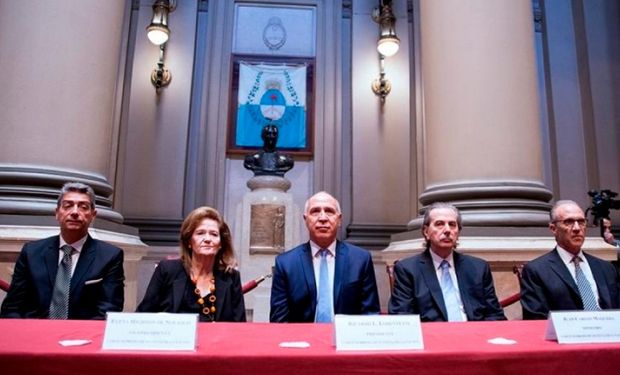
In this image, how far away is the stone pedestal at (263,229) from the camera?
6.45 metres

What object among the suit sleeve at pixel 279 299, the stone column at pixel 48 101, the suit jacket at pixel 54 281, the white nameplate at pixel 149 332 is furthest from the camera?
the stone column at pixel 48 101

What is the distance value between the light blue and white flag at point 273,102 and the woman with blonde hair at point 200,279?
6334 millimetres

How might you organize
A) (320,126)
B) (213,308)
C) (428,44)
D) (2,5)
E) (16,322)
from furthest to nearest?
1. (320,126)
2. (428,44)
3. (2,5)
4. (213,308)
5. (16,322)

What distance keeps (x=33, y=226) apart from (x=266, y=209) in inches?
132

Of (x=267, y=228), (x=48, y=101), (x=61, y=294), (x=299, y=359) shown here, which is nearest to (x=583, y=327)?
(x=299, y=359)

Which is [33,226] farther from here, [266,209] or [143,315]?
[266,209]

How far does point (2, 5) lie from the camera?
3785 millimetres

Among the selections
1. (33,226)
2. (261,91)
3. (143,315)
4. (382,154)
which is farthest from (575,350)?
(261,91)

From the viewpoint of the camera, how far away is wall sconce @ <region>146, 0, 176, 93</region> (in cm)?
799

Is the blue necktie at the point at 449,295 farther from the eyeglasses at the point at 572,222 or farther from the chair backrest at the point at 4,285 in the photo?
the chair backrest at the point at 4,285

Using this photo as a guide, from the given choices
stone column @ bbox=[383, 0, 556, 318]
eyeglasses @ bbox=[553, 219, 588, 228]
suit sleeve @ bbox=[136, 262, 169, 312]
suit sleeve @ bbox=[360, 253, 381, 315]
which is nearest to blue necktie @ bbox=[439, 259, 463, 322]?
suit sleeve @ bbox=[360, 253, 381, 315]

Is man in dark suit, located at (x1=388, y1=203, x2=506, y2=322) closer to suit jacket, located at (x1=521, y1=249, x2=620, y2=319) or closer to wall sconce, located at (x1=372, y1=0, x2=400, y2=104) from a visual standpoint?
suit jacket, located at (x1=521, y1=249, x2=620, y2=319)

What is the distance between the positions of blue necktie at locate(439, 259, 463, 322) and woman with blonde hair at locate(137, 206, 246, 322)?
1.13 meters

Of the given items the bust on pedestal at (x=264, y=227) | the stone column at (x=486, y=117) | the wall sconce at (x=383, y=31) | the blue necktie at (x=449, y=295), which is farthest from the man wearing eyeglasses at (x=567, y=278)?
the wall sconce at (x=383, y=31)
